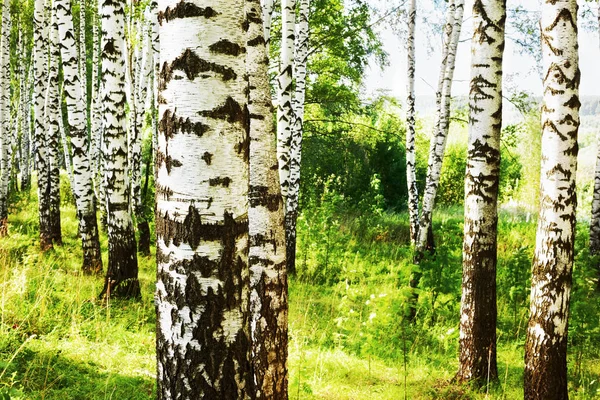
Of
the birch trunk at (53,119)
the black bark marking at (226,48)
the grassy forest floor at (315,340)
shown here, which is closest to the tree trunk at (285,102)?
the grassy forest floor at (315,340)

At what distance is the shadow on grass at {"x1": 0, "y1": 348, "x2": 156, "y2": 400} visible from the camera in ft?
12.1

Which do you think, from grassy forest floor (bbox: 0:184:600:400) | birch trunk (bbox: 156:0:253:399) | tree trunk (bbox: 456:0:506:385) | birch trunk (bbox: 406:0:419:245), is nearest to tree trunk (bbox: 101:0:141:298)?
grassy forest floor (bbox: 0:184:600:400)

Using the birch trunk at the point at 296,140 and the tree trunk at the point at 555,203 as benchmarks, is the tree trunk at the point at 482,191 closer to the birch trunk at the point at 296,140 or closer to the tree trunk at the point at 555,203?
the tree trunk at the point at 555,203

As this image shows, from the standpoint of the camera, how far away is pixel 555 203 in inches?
145

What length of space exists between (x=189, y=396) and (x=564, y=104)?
336 cm

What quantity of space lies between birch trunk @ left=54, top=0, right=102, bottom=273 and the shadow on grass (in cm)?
391

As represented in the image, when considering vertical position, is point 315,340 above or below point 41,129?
below

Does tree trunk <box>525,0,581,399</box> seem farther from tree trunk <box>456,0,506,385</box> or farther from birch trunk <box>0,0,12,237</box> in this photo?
birch trunk <box>0,0,12,237</box>

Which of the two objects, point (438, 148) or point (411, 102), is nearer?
point (438, 148)

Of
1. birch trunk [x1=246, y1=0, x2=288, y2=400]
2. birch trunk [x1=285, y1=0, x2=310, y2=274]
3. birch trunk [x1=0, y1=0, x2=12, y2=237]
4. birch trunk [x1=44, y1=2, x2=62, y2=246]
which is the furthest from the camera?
birch trunk [x1=0, y1=0, x2=12, y2=237]

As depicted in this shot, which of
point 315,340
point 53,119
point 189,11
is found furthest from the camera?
point 53,119

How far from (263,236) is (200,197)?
1.70 metres

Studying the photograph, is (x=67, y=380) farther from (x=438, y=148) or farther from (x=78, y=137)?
(x=438, y=148)

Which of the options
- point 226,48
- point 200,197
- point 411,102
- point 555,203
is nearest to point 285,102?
point 555,203
